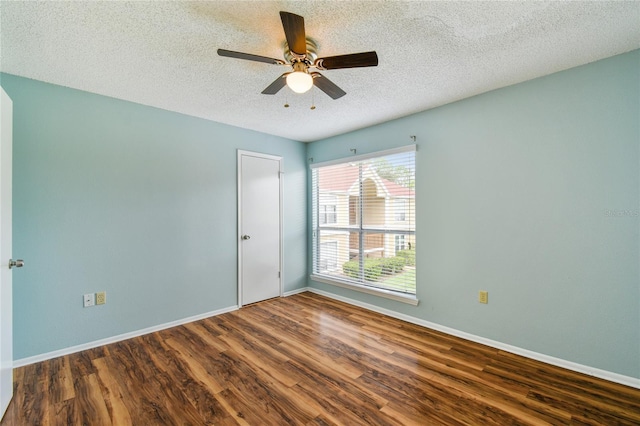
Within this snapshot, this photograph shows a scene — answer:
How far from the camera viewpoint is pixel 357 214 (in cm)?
392

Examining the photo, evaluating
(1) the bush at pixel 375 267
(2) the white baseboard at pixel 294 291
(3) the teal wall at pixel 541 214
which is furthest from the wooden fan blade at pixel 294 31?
(2) the white baseboard at pixel 294 291

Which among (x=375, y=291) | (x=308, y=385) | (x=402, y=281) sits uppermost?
(x=402, y=281)

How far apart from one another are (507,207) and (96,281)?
400 centimetres

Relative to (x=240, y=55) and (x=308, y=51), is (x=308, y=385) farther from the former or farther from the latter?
(x=308, y=51)

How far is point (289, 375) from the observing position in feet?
7.23

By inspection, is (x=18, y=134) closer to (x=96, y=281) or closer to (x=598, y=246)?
(x=96, y=281)

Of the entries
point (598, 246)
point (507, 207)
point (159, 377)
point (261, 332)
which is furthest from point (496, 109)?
point (159, 377)

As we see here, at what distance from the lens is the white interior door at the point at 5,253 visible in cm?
174

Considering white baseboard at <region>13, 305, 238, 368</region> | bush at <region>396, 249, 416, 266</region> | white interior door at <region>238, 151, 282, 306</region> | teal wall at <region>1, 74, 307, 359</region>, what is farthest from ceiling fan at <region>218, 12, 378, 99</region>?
white baseboard at <region>13, 305, 238, 368</region>

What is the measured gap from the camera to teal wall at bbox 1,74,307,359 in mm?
2412

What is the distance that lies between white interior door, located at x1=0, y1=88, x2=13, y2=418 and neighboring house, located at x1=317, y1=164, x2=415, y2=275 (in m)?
3.31

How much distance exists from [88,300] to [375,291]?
10.1ft

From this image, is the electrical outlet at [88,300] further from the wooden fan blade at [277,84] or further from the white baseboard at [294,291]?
the wooden fan blade at [277,84]

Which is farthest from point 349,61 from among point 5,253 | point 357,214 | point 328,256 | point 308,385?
point 328,256
